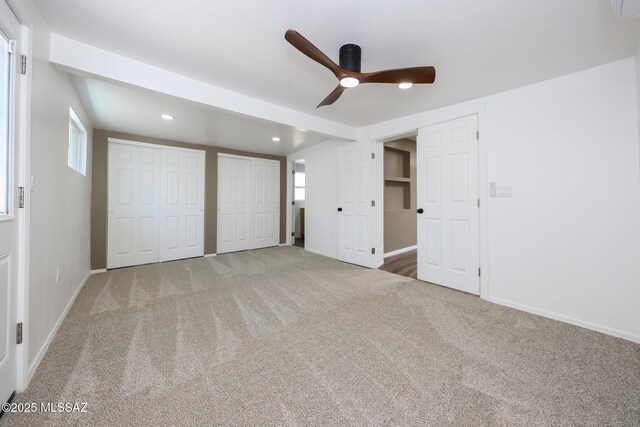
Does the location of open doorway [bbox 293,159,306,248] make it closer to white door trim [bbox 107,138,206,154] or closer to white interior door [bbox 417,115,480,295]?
white door trim [bbox 107,138,206,154]

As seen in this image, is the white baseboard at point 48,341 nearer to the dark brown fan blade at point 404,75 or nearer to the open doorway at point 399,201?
the dark brown fan blade at point 404,75

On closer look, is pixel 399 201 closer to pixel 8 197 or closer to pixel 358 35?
pixel 358 35

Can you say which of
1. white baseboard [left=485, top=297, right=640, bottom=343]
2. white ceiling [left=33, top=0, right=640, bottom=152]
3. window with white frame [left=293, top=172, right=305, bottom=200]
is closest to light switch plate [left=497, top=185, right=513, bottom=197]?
white ceiling [left=33, top=0, right=640, bottom=152]

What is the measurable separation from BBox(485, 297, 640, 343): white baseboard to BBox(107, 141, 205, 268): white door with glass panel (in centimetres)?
475

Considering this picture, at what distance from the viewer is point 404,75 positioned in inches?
68.3

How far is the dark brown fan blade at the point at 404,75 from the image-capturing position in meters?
1.68

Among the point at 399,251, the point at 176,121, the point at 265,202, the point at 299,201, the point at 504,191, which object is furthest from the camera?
the point at 299,201

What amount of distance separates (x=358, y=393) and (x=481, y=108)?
116 inches

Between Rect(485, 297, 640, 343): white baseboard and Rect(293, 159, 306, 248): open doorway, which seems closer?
Rect(485, 297, 640, 343): white baseboard

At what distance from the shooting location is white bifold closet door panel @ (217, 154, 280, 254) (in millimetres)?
4883

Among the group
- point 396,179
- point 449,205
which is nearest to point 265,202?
point 396,179

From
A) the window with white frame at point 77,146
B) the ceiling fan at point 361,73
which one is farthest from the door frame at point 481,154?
the window with white frame at point 77,146

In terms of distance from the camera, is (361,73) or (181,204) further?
(181,204)

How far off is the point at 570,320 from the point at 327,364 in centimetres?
223
